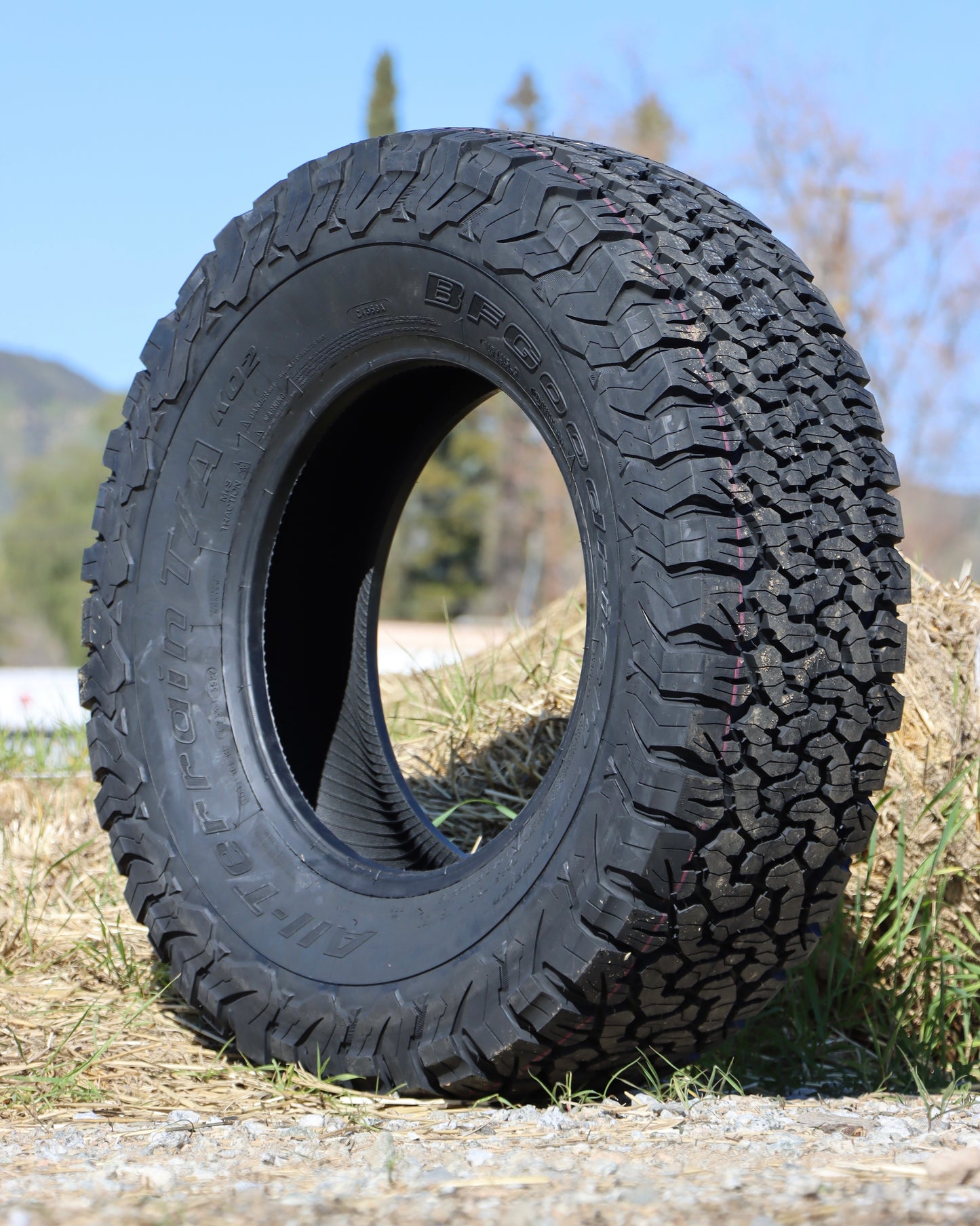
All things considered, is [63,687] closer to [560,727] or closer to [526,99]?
[560,727]

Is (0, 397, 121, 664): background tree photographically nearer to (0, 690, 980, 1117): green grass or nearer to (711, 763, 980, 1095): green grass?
(0, 690, 980, 1117): green grass

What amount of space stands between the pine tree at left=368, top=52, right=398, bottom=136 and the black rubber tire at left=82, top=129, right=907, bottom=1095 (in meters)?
41.3

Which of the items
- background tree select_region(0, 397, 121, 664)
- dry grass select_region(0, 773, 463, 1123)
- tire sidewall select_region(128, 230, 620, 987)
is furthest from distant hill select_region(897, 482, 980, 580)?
background tree select_region(0, 397, 121, 664)

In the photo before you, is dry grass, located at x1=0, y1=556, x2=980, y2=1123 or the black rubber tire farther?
dry grass, located at x1=0, y1=556, x2=980, y2=1123

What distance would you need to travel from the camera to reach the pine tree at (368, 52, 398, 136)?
40.8 metres

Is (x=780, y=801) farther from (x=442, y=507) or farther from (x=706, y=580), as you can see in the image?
(x=442, y=507)

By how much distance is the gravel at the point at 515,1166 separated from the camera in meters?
1.29

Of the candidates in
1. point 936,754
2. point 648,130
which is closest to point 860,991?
point 936,754

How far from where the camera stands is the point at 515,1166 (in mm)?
1539

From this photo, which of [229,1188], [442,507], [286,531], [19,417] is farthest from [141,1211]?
[19,417]

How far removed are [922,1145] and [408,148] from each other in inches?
72.5

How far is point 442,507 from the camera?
42469 mm

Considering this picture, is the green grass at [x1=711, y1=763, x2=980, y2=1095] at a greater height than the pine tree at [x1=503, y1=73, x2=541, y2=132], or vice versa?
the pine tree at [x1=503, y1=73, x2=541, y2=132]

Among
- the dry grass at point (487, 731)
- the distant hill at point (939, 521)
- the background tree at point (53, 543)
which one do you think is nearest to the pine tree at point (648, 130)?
the distant hill at point (939, 521)
